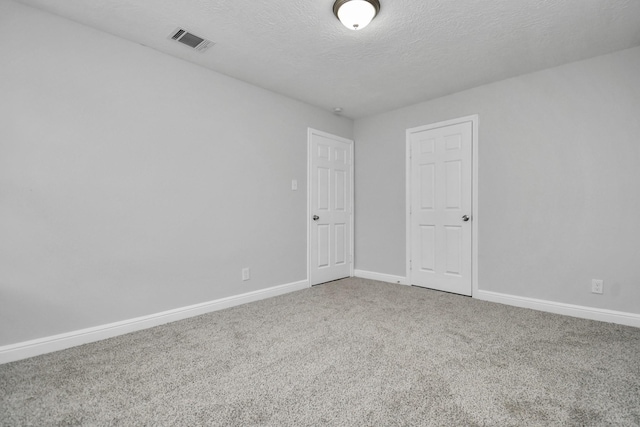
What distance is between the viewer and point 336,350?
2.16 m

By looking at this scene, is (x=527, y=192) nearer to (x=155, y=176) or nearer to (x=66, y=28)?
(x=155, y=176)

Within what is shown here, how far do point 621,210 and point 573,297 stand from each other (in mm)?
922

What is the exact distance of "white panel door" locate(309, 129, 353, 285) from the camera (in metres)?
4.15

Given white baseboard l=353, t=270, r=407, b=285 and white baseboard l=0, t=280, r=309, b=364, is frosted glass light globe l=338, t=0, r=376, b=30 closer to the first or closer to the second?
white baseboard l=0, t=280, r=309, b=364

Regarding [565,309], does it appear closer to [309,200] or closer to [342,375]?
[342,375]

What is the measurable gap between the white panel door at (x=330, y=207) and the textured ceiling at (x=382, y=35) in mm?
1100

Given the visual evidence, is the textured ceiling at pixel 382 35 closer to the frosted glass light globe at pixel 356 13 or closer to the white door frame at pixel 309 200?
the frosted glass light globe at pixel 356 13

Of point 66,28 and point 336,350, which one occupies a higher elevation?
point 66,28

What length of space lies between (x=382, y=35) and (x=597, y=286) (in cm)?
305

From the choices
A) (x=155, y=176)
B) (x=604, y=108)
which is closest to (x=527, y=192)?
(x=604, y=108)

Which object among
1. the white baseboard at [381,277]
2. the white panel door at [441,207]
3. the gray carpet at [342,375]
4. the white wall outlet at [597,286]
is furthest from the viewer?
the white baseboard at [381,277]

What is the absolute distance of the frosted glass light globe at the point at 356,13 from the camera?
2021 mm

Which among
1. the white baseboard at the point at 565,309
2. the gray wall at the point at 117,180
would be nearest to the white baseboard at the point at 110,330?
the gray wall at the point at 117,180

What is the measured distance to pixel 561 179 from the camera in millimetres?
3012
